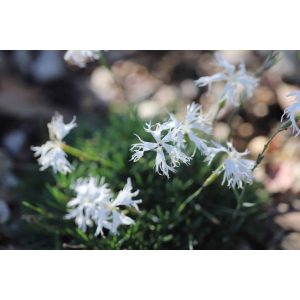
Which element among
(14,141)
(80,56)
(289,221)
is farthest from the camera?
(14,141)

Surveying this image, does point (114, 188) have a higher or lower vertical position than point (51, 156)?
lower

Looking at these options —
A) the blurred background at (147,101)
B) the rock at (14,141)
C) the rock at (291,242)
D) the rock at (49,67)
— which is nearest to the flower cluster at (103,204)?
the blurred background at (147,101)

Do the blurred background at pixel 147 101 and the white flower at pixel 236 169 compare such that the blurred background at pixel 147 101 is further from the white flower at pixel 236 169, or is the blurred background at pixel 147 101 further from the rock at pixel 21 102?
the white flower at pixel 236 169

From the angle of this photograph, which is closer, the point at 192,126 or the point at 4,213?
the point at 192,126

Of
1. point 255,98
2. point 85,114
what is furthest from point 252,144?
point 85,114

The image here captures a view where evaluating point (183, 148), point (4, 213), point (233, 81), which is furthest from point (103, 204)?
point (4, 213)

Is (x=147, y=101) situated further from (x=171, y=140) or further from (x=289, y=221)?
Answer: (x=171, y=140)
